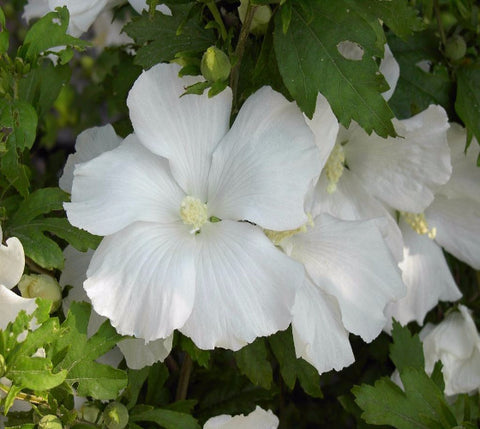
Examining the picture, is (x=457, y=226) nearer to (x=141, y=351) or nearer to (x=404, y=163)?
(x=404, y=163)

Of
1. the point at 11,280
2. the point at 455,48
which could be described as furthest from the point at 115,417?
the point at 455,48

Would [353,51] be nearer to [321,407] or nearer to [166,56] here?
[166,56]

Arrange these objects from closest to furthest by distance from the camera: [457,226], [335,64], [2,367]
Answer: [2,367] → [335,64] → [457,226]

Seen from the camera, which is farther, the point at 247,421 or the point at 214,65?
the point at 247,421

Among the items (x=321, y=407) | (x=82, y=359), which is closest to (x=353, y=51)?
(x=82, y=359)

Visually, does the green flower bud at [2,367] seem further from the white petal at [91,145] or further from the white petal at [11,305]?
the white petal at [91,145]

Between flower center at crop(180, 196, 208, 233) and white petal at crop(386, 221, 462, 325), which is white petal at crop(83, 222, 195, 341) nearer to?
flower center at crop(180, 196, 208, 233)

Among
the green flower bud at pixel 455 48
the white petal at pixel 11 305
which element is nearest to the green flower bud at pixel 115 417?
the white petal at pixel 11 305

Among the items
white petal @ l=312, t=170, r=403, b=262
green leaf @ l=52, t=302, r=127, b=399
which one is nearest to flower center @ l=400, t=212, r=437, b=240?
white petal @ l=312, t=170, r=403, b=262
